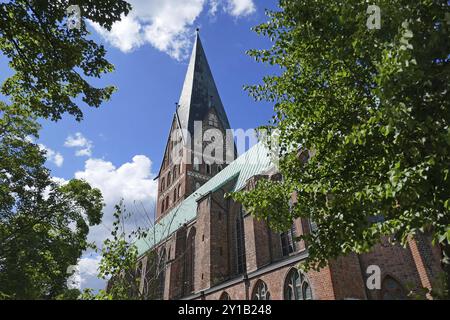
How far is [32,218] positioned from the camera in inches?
600

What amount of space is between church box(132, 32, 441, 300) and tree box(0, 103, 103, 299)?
4117mm

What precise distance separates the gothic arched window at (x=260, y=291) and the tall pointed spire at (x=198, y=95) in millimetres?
27798

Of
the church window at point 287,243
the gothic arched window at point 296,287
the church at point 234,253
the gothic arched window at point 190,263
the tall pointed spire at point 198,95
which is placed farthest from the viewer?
the tall pointed spire at point 198,95

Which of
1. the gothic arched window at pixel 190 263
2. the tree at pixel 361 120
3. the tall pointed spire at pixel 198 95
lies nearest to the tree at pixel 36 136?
the tree at pixel 361 120

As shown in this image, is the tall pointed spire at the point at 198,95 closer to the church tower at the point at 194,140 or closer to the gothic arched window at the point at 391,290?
the church tower at the point at 194,140

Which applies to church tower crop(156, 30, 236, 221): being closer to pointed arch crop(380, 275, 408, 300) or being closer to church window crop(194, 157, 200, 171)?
church window crop(194, 157, 200, 171)

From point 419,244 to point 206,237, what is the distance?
42.0 ft

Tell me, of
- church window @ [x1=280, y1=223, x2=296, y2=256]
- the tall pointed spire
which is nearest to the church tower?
the tall pointed spire

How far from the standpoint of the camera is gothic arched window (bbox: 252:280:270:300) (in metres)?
15.6

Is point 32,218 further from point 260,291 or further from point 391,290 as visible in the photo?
point 391,290

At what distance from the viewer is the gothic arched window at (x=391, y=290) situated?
1200 centimetres

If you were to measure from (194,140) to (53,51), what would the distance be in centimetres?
3407

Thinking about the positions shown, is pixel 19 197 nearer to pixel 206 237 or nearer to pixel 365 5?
pixel 206 237

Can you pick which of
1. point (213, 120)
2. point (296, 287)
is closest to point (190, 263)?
point (296, 287)
